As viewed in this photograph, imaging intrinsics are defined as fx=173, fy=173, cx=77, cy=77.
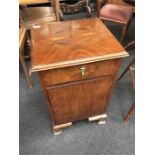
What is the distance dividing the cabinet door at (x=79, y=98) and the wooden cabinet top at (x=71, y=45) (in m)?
0.17

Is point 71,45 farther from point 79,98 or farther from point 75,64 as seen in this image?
point 79,98

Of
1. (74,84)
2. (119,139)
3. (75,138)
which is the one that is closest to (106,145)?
(119,139)

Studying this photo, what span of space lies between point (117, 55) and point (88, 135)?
714 millimetres

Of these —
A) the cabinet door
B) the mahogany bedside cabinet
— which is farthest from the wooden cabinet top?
the cabinet door

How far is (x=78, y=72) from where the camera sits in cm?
91

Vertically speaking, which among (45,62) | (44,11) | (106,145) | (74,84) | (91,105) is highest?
(44,11)

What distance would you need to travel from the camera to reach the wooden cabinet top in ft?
2.80

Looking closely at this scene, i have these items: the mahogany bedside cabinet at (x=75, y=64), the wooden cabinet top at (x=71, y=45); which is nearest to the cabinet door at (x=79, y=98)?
the mahogany bedside cabinet at (x=75, y=64)

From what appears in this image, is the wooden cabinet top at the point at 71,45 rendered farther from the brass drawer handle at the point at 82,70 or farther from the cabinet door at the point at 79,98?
the cabinet door at the point at 79,98

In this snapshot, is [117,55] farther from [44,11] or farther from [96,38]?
[44,11]

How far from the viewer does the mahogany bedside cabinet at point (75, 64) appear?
2.85 feet

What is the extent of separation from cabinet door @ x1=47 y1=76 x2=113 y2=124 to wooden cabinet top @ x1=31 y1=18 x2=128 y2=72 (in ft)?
0.56

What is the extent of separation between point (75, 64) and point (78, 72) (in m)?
0.07

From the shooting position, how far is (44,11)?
184cm
